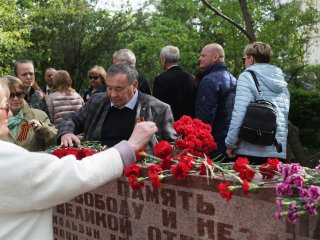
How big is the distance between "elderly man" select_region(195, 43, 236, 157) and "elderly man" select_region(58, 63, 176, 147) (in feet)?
3.08

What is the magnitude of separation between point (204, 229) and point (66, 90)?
13.9 feet

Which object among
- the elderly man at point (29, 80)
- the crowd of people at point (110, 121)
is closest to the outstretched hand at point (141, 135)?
the crowd of people at point (110, 121)

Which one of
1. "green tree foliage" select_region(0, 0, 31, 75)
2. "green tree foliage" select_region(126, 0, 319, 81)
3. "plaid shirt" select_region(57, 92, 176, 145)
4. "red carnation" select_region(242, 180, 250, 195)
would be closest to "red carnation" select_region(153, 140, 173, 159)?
"red carnation" select_region(242, 180, 250, 195)

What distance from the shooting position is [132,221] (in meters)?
3.45

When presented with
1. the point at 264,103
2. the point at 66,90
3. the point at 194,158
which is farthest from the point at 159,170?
the point at 66,90

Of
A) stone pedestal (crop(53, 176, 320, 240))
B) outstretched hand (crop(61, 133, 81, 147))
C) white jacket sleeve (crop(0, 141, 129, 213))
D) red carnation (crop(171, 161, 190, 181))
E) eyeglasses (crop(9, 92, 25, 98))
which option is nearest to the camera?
white jacket sleeve (crop(0, 141, 129, 213))

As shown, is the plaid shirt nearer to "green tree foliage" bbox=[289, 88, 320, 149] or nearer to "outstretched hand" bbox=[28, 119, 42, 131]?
"outstretched hand" bbox=[28, 119, 42, 131]

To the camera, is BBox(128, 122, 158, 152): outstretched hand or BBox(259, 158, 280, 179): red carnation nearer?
BBox(128, 122, 158, 152): outstretched hand

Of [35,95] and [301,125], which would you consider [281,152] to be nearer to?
[35,95]

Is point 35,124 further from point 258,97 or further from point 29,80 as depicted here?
point 258,97

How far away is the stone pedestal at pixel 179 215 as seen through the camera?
260 centimetres

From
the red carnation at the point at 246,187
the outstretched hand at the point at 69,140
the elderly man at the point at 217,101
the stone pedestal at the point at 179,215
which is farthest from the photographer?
the elderly man at the point at 217,101

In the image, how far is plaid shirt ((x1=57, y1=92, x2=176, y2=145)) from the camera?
4.32 m

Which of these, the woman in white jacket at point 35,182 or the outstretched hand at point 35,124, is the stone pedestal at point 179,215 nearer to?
the woman in white jacket at point 35,182
